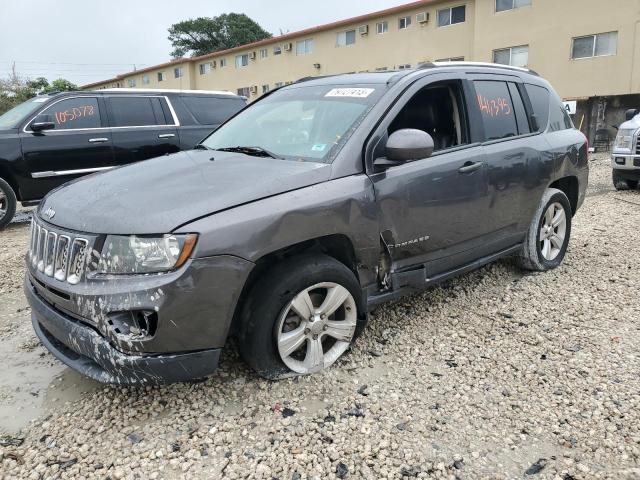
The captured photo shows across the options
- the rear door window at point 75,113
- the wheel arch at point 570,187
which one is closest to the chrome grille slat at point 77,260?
the wheel arch at point 570,187

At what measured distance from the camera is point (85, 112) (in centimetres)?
719

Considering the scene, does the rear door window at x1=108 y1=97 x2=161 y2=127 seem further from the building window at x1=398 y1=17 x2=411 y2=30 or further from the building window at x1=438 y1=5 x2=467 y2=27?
the building window at x1=398 y1=17 x2=411 y2=30

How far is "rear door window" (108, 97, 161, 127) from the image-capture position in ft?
24.2

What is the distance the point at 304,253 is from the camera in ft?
9.20

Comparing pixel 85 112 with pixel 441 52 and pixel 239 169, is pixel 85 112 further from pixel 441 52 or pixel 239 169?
pixel 441 52

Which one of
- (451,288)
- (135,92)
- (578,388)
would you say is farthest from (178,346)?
(135,92)

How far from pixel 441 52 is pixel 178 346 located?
2601 centimetres

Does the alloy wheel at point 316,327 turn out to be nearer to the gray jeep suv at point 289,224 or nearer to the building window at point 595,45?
the gray jeep suv at point 289,224

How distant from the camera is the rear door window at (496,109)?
12.5ft

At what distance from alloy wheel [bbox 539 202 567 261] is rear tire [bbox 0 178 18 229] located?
661cm

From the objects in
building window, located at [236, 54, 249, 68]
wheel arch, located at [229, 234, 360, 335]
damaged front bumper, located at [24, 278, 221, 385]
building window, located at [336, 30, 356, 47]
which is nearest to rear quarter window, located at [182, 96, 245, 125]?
wheel arch, located at [229, 234, 360, 335]

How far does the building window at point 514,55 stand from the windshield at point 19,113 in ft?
66.6

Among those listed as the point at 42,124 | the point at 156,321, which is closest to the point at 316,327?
the point at 156,321

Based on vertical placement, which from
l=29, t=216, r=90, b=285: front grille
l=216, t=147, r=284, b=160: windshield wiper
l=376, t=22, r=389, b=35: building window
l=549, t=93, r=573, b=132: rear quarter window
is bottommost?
l=29, t=216, r=90, b=285: front grille
